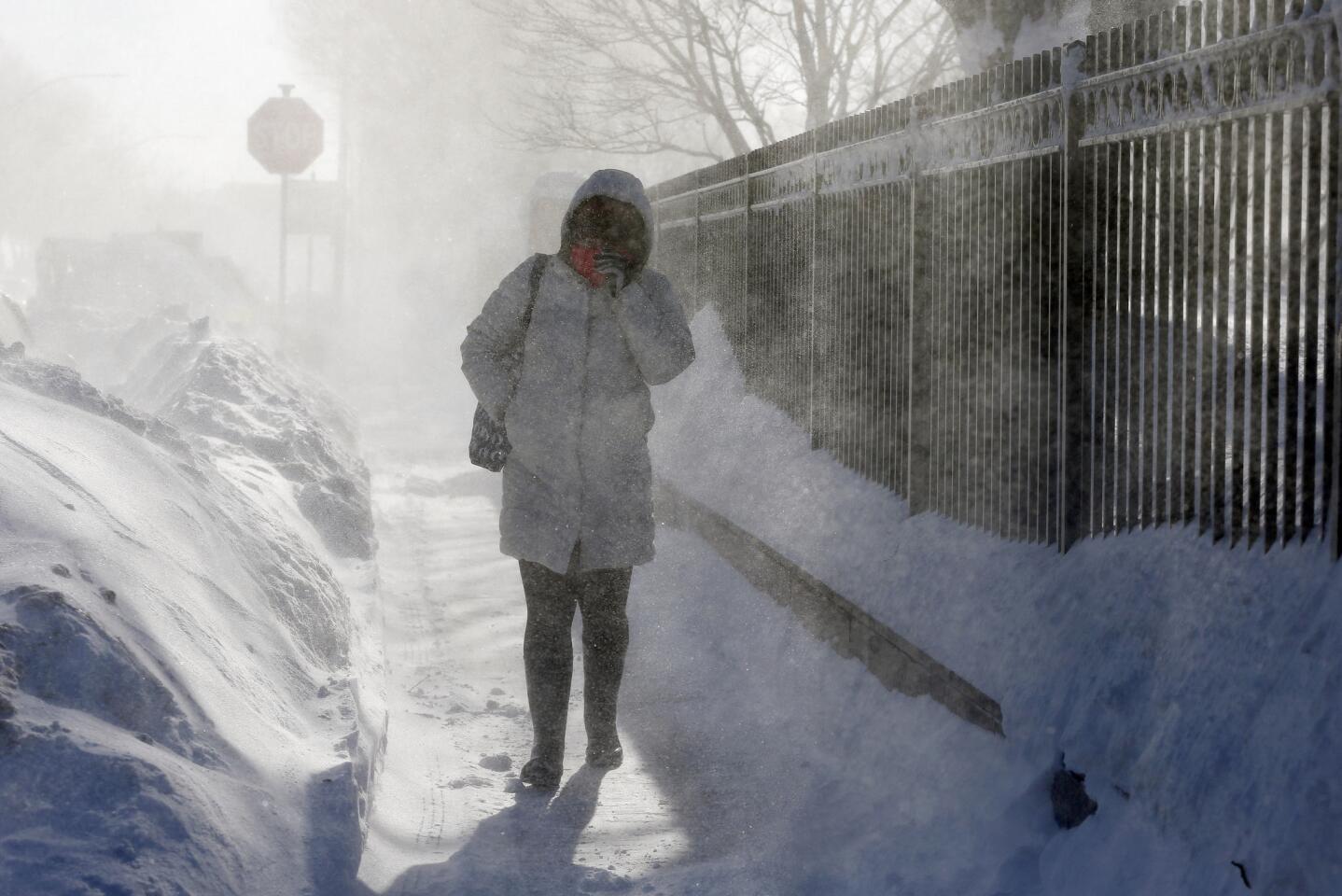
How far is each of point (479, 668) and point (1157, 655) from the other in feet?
12.2

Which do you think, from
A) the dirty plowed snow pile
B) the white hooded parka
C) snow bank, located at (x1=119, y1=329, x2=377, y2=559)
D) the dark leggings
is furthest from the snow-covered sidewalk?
snow bank, located at (x1=119, y1=329, x2=377, y2=559)

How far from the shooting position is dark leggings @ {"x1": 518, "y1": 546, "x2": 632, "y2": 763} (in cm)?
480

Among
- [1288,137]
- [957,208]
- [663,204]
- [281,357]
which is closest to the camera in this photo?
[1288,137]

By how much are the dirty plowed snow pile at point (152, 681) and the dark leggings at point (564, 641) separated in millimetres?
625

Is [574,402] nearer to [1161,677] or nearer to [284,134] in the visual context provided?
[1161,677]

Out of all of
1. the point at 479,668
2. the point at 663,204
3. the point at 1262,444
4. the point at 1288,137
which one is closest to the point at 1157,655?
the point at 1262,444

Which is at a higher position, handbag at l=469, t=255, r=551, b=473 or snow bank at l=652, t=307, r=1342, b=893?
handbag at l=469, t=255, r=551, b=473

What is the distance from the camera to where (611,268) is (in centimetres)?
471

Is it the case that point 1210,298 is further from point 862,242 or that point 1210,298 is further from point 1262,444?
point 862,242

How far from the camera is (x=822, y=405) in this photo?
7980 millimetres

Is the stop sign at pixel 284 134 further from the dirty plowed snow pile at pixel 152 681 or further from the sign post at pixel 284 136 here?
the dirty plowed snow pile at pixel 152 681

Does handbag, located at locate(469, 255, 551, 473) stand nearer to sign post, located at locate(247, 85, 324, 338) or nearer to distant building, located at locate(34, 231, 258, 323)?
distant building, located at locate(34, 231, 258, 323)

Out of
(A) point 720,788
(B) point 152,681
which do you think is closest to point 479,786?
(A) point 720,788

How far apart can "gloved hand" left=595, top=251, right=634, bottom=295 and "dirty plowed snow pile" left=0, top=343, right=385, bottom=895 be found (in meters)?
1.72
